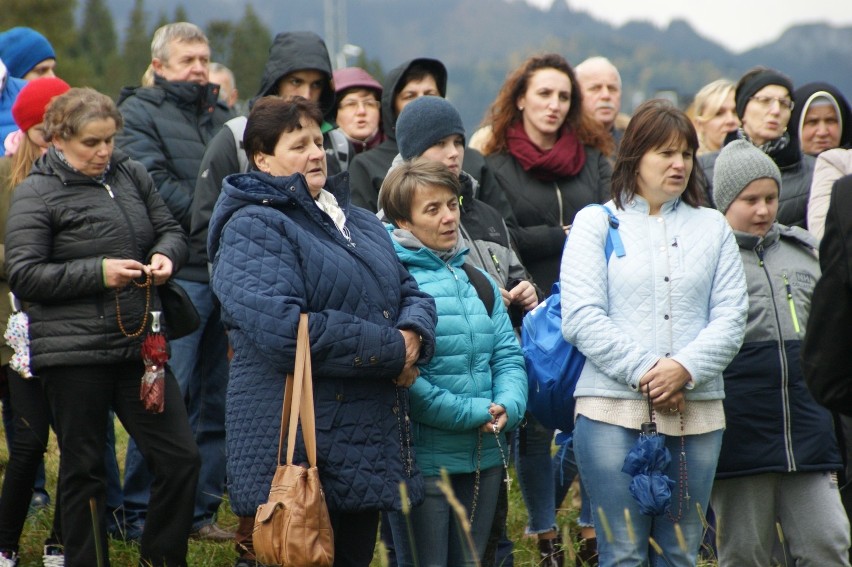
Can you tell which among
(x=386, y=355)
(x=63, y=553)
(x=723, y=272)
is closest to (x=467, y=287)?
(x=386, y=355)

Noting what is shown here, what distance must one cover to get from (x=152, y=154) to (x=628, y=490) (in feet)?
11.1

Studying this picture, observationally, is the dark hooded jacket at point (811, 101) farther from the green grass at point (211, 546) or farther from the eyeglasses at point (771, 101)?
the green grass at point (211, 546)

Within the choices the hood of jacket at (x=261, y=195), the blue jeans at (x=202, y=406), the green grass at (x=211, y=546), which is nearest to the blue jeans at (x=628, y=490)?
the green grass at (x=211, y=546)

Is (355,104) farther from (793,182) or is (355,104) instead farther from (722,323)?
(722,323)

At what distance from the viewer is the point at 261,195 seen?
395cm

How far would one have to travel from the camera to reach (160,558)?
194 inches

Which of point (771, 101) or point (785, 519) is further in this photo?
point (771, 101)

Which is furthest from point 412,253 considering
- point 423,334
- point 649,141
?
point 649,141

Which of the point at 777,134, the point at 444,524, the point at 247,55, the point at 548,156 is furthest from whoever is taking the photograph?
the point at 247,55

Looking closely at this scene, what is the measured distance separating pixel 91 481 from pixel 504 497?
178 cm

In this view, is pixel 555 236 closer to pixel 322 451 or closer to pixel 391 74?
pixel 391 74

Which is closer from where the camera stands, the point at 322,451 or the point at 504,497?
the point at 322,451

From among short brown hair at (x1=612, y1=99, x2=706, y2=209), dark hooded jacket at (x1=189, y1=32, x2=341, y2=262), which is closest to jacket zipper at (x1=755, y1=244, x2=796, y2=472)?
short brown hair at (x1=612, y1=99, x2=706, y2=209)

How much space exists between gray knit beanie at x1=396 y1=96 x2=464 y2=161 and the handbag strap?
161 cm
